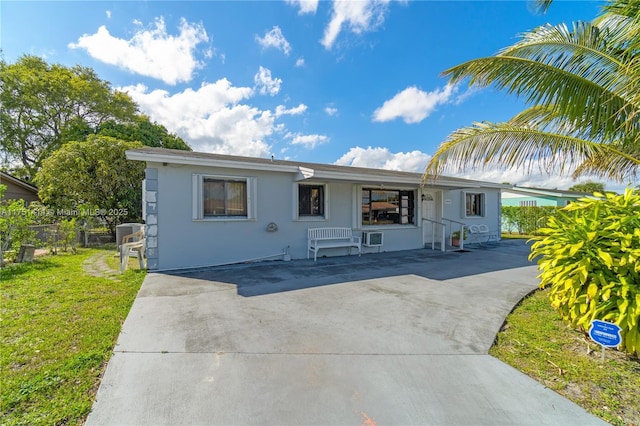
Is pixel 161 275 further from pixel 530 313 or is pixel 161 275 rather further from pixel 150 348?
pixel 530 313

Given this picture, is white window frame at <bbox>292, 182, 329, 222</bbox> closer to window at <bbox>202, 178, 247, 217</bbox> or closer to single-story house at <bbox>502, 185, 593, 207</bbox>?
window at <bbox>202, 178, 247, 217</bbox>

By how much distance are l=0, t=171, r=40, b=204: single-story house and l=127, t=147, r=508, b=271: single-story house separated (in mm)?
15279

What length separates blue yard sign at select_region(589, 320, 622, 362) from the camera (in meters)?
2.64

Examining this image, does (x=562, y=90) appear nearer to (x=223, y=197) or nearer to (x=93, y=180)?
(x=223, y=197)

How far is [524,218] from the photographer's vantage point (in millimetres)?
17203

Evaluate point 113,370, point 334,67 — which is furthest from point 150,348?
point 334,67

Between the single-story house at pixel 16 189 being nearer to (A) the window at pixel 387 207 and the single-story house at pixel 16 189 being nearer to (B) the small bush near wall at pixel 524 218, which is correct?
(A) the window at pixel 387 207

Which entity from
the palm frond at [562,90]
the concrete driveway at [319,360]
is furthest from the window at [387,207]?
the palm frond at [562,90]

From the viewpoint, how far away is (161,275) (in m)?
6.52

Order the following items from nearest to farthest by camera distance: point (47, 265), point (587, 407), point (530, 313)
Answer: point (587, 407)
point (530, 313)
point (47, 265)

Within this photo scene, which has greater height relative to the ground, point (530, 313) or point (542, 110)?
point (542, 110)

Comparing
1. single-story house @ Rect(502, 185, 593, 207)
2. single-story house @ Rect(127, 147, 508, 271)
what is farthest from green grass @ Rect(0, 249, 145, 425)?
single-story house @ Rect(502, 185, 593, 207)

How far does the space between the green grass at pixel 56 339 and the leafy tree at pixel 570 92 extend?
6.07 m

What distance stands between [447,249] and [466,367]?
9028mm
